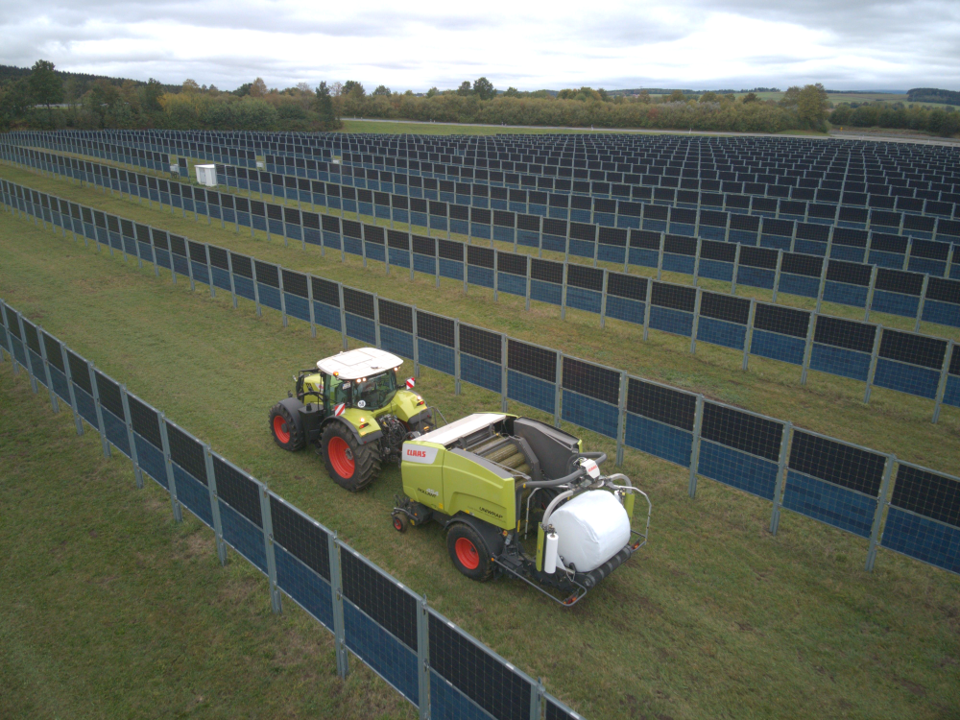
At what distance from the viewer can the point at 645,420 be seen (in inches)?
409

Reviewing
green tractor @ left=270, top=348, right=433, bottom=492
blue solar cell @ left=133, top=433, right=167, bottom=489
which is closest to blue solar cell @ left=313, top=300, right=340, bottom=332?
green tractor @ left=270, top=348, right=433, bottom=492

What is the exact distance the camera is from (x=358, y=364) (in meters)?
9.95

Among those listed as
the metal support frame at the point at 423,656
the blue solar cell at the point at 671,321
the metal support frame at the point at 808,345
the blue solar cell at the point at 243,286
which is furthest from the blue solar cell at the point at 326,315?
the metal support frame at the point at 423,656

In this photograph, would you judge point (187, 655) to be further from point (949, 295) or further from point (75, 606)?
point (949, 295)

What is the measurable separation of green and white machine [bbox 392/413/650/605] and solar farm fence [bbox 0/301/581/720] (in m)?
1.87

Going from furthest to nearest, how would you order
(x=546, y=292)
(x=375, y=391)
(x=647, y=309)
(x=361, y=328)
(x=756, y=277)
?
(x=756, y=277) < (x=546, y=292) < (x=647, y=309) < (x=361, y=328) < (x=375, y=391)

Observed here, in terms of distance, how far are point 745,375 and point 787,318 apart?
5.34 ft

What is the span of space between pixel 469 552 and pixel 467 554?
0.05 meters

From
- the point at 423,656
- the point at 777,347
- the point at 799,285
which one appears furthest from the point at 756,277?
the point at 423,656

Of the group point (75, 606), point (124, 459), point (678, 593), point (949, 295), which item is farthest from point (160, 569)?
point (949, 295)

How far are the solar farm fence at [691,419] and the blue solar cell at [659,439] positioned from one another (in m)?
0.02

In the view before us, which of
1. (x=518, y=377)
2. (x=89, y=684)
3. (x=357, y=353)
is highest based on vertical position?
(x=357, y=353)

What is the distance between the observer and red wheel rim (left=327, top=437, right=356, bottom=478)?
980cm

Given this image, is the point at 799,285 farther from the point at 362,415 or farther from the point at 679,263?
the point at 362,415
